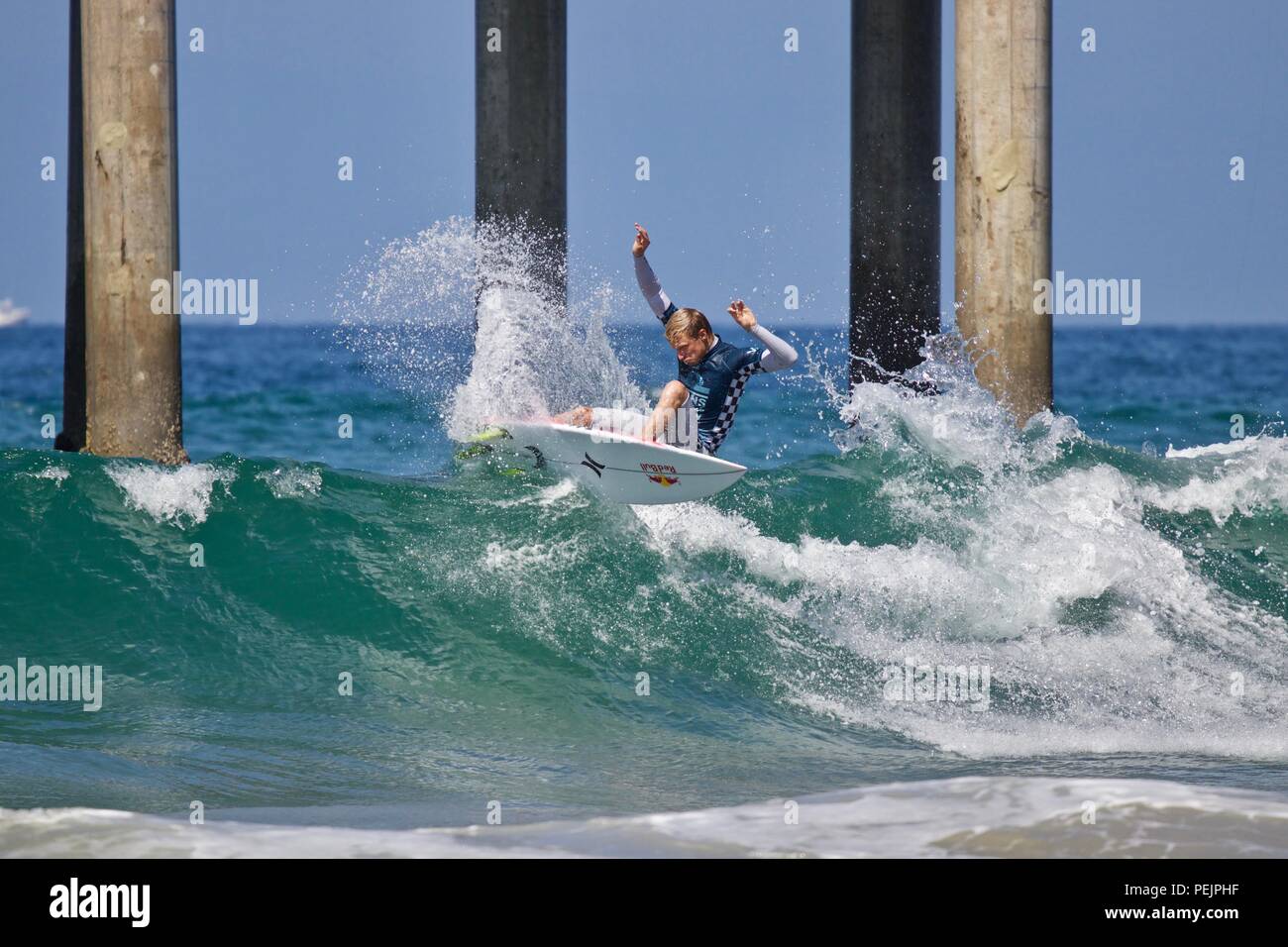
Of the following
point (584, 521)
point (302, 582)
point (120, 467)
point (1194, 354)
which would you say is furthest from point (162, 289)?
point (1194, 354)

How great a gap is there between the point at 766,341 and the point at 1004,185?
9.08 ft

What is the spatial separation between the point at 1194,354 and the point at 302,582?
53.2m

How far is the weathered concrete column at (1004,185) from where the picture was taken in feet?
36.1

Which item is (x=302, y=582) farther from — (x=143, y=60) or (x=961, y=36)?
(x=961, y=36)

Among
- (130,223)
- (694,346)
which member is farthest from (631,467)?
(130,223)

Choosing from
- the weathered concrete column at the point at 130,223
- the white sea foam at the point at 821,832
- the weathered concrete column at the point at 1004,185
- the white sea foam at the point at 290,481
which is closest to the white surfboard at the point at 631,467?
the white sea foam at the point at 290,481

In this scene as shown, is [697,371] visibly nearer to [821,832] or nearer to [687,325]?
[687,325]

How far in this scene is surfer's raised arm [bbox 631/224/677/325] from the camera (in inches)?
390

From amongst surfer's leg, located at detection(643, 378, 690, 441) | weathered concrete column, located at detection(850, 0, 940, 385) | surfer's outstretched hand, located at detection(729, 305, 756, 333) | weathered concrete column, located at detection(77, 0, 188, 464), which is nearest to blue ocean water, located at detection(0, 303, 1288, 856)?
weathered concrete column, located at detection(77, 0, 188, 464)

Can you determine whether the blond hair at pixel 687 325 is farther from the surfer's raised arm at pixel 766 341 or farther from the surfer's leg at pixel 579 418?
the surfer's leg at pixel 579 418

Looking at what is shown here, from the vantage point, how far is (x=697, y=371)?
1016 cm

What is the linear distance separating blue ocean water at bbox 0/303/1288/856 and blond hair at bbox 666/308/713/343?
1195 millimetres

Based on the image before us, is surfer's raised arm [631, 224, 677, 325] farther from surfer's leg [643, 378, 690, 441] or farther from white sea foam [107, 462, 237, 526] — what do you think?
white sea foam [107, 462, 237, 526]
